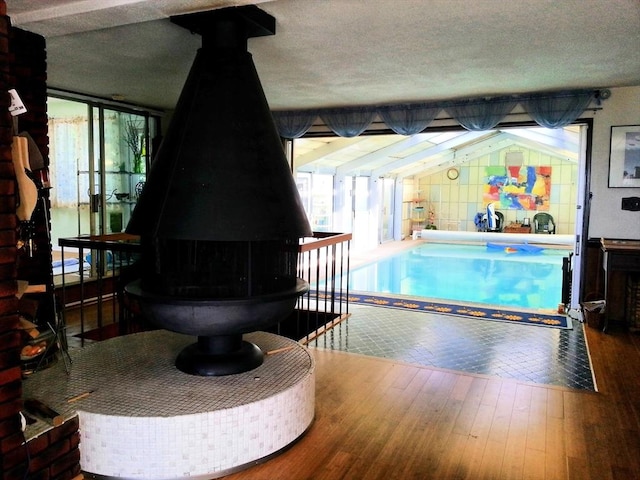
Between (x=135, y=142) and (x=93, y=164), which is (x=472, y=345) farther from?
(x=135, y=142)

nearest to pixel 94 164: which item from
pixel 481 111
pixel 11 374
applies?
pixel 481 111

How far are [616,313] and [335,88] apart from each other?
3563mm

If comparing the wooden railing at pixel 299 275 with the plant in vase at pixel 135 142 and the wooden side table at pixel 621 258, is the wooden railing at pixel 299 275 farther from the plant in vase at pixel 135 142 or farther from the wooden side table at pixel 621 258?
the wooden side table at pixel 621 258

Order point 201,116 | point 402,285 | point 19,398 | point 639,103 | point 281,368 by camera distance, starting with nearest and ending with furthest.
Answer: point 19,398 < point 201,116 < point 281,368 < point 639,103 < point 402,285

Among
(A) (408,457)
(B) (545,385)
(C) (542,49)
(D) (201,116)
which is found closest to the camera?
(A) (408,457)

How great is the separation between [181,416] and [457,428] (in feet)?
4.74

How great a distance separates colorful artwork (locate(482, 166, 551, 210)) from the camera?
14.7 meters

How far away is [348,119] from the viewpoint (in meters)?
6.01

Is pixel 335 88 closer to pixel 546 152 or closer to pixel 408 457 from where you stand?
pixel 408 457

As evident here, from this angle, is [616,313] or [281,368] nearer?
[281,368]

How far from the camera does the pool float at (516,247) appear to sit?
1266 cm

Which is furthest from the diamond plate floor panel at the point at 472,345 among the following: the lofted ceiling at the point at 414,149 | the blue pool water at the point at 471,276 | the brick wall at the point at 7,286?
the lofted ceiling at the point at 414,149

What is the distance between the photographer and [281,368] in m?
2.76

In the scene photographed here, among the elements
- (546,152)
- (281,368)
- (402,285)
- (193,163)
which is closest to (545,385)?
(281,368)
